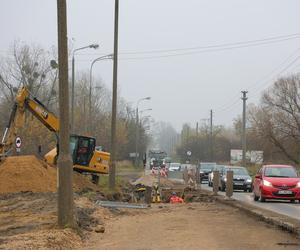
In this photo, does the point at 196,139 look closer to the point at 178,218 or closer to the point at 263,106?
the point at 263,106

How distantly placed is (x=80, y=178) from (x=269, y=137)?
148 feet

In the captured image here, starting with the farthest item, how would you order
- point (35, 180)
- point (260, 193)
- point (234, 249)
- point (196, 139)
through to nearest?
1. point (196, 139)
2. point (35, 180)
3. point (260, 193)
4. point (234, 249)

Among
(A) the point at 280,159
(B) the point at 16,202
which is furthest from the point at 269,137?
(B) the point at 16,202

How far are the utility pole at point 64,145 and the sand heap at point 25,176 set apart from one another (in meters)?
14.3

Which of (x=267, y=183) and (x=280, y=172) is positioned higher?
(x=280, y=172)

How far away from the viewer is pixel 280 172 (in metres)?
25.3

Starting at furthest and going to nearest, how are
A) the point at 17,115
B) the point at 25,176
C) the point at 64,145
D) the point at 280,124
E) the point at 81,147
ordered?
the point at 280,124
the point at 81,147
the point at 17,115
the point at 25,176
the point at 64,145

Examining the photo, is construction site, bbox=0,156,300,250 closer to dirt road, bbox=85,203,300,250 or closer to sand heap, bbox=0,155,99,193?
dirt road, bbox=85,203,300,250

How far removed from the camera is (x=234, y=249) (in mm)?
10945

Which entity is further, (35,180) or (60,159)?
(35,180)

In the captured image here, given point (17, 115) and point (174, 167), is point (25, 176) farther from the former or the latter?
point (174, 167)

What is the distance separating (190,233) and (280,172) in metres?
12.8

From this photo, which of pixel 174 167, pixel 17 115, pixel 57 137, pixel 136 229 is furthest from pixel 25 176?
pixel 174 167

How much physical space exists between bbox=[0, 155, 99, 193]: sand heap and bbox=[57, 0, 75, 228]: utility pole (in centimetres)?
1429
